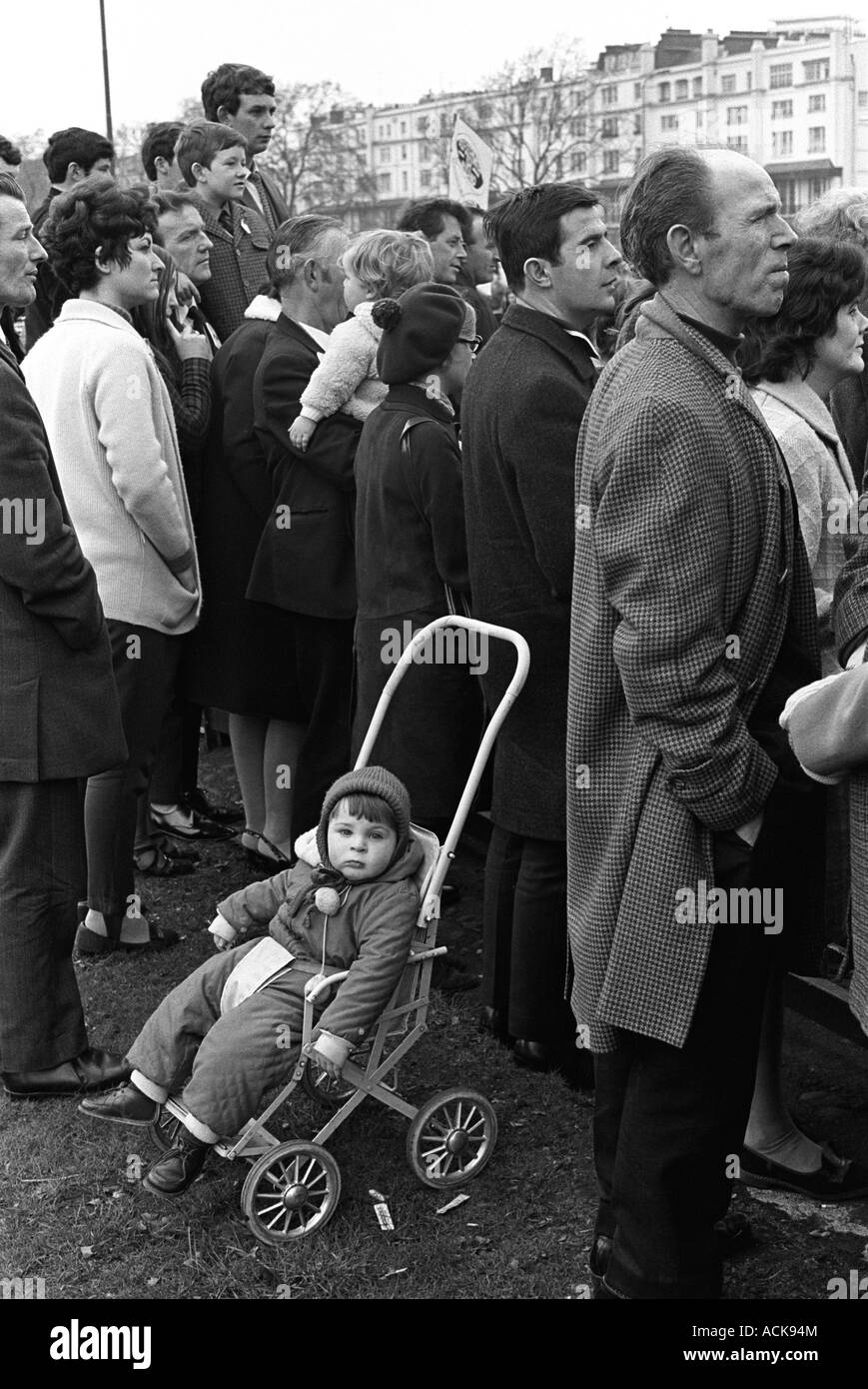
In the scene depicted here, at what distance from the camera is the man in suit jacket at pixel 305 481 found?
5.73 m

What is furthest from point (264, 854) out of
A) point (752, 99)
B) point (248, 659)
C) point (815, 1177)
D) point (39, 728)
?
point (752, 99)

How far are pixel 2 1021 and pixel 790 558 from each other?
2.52 m

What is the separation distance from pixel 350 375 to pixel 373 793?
83.8 inches

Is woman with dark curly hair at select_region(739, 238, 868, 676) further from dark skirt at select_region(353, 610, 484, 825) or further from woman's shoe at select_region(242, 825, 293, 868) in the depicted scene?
woman's shoe at select_region(242, 825, 293, 868)

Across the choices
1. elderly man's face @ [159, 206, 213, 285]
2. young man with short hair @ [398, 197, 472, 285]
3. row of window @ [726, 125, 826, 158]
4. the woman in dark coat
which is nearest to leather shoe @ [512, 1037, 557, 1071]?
the woman in dark coat

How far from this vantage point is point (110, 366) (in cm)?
496

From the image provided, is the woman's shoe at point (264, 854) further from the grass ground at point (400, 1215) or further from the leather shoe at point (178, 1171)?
the leather shoe at point (178, 1171)

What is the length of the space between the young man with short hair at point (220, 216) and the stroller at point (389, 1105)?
3.15 meters

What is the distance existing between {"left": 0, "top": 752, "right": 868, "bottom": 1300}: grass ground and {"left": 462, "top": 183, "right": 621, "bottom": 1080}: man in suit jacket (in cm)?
36

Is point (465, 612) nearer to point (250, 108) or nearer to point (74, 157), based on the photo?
point (74, 157)

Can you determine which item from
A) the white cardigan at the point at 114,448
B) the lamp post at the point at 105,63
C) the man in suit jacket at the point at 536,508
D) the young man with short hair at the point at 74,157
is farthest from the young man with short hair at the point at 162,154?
the lamp post at the point at 105,63

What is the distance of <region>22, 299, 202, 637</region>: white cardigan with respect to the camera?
4.98 m

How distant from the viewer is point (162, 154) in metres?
7.49
